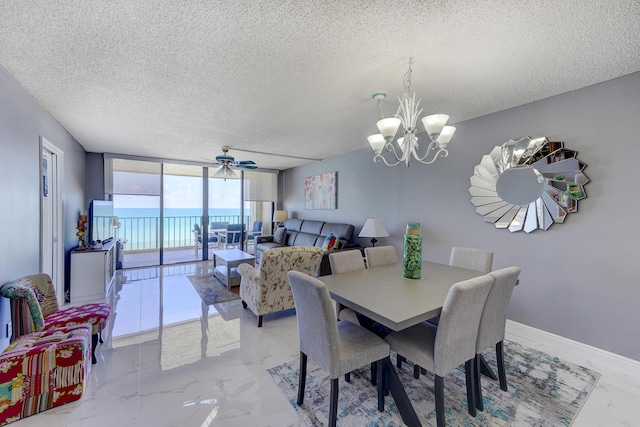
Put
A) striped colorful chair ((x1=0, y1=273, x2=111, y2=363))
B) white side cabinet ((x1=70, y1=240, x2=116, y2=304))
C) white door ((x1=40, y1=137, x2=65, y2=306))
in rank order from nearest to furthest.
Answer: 1. striped colorful chair ((x1=0, y1=273, x2=111, y2=363))
2. white door ((x1=40, y1=137, x2=65, y2=306))
3. white side cabinet ((x1=70, y1=240, x2=116, y2=304))

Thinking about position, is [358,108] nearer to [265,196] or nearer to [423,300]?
[423,300]

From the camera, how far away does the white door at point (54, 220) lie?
3.23 metres

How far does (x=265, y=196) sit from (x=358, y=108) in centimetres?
501

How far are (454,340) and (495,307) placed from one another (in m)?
0.50

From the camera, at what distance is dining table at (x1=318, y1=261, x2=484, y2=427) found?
1.45m

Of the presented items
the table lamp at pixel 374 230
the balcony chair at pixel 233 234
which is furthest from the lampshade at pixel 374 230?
the balcony chair at pixel 233 234

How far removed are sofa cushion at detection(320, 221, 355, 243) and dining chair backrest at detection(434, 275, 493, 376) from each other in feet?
10.5

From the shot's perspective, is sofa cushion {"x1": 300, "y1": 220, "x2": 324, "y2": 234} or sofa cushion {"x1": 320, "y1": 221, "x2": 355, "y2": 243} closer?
sofa cushion {"x1": 320, "y1": 221, "x2": 355, "y2": 243}

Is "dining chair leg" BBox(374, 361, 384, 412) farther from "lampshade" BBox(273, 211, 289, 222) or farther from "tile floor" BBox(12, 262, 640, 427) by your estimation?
"lampshade" BBox(273, 211, 289, 222)

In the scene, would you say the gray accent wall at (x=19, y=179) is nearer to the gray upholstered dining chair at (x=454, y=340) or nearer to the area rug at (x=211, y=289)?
the area rug at (x=211, y=289)

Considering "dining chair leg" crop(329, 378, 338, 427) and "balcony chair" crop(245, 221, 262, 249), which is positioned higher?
"balcony chair" crop(245, 221, 262, 249)

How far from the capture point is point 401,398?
1.67 m

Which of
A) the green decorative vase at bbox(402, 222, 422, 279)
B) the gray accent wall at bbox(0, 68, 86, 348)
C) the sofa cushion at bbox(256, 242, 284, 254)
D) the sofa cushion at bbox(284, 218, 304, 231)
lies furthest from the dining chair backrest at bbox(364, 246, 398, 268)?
the sofa cushion at bbox(284, 218, 304, 231)

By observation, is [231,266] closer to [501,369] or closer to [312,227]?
[312,227]
